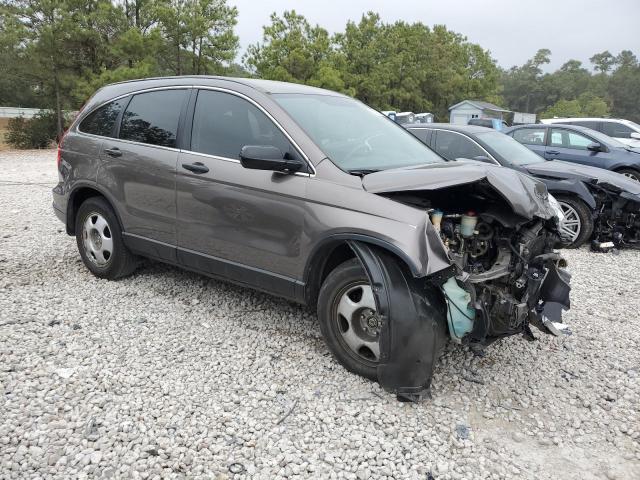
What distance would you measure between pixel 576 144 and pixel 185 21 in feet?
61.3

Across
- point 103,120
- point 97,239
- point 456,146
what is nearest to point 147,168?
point 103,120

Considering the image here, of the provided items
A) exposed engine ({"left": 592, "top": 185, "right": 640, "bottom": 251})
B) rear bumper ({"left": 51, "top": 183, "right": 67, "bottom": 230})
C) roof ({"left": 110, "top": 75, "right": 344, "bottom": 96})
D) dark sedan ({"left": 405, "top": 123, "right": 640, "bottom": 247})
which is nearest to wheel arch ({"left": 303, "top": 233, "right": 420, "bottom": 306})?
roof ({"left": 110, "top": 75, "right": 344, "bottom": 96})

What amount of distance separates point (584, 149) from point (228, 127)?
9.17 metres

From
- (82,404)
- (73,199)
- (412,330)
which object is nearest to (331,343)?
(412,330)

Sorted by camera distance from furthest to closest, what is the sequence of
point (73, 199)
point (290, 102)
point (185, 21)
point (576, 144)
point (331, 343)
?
point (185, 21), point (576, 144), point (73, 199), point (290, 102), point (331, 343)

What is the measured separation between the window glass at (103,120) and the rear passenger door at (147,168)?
11 cm

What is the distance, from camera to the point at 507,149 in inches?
291

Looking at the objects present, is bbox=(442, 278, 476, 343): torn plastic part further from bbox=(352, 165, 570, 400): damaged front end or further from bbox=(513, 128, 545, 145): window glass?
bbox=(513, 128, 545, 145): window glass

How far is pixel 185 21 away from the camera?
23.0 m

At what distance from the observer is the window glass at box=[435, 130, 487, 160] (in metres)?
7.15

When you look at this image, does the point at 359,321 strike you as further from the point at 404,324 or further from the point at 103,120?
the point at 103,120

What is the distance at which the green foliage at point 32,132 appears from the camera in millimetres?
21906

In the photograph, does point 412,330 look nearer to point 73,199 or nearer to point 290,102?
point 290,102

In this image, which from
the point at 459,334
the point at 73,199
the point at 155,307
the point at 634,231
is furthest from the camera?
the point at 634,231
